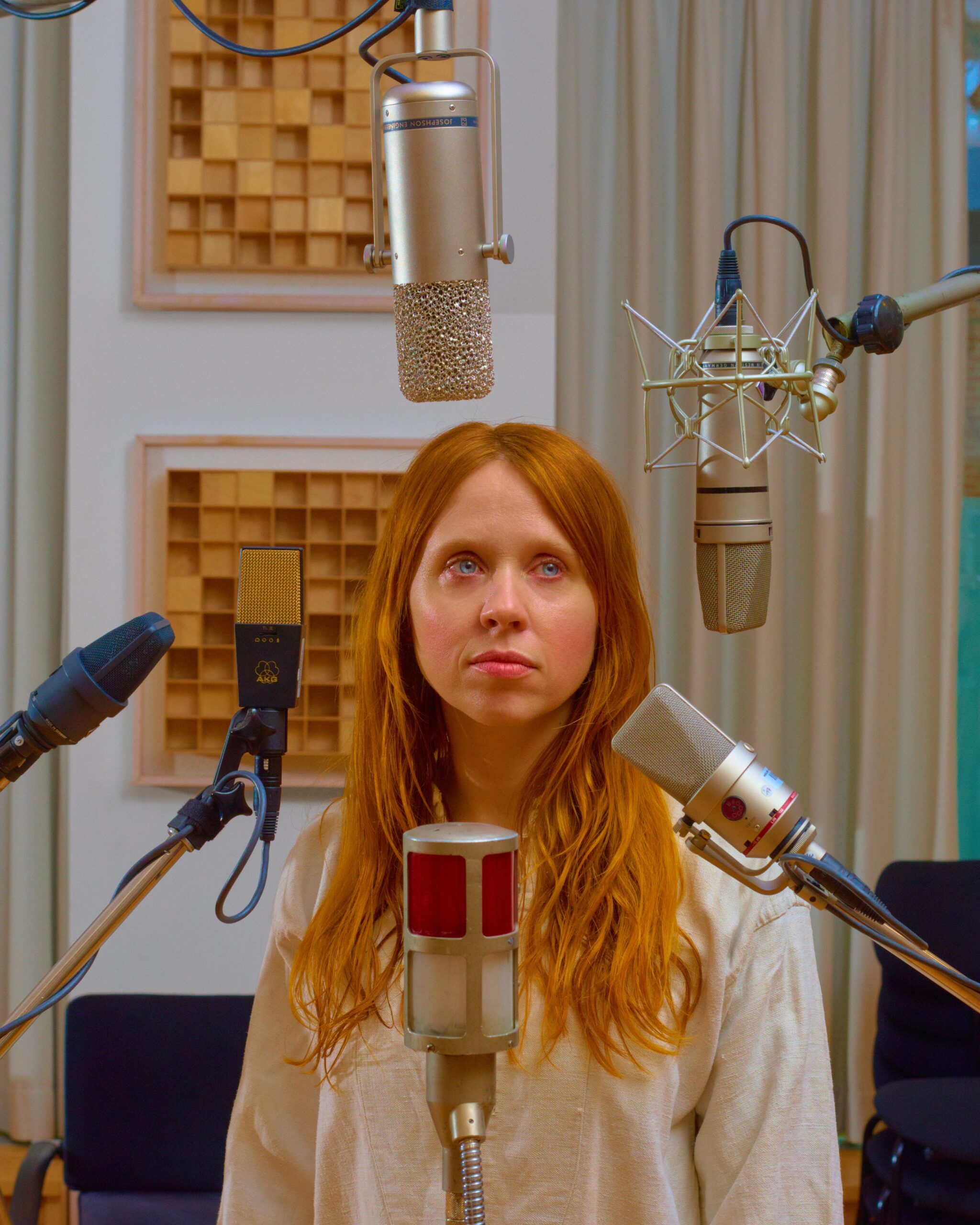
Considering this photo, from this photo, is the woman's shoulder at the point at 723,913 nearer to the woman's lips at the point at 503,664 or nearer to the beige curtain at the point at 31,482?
the woman's lips at the point at 503,664

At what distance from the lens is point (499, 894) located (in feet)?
2.14

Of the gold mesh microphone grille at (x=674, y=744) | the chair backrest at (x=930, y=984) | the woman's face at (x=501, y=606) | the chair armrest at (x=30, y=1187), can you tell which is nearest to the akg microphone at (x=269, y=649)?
the woman's face at (x=501, y=606)

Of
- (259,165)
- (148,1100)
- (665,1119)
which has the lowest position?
(148,1100)

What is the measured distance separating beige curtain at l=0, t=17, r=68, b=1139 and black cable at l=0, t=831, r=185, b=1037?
206cm

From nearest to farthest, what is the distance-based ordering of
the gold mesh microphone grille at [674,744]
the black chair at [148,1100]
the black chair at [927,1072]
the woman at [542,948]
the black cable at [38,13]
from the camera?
the gold mesh microphone grille at [674,744], the black cable at [38,13], the woman at [542,948], the black chair at [148,1100], the black chair at [927,1072]

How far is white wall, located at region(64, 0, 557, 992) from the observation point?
2.49 metres

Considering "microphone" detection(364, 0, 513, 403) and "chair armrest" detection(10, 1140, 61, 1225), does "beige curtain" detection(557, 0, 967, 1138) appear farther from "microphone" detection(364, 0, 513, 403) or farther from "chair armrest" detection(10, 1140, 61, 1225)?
"microphone" detection(364, 0, 513, 403)

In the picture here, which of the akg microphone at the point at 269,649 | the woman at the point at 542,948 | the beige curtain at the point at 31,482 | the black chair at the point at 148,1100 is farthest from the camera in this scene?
the beige curtain at the point at 31,482

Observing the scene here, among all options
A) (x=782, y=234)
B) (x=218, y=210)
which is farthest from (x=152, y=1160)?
(x=782, y=234)

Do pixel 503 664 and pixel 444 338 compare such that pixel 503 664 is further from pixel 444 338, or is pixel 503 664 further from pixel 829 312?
pixel 829 312

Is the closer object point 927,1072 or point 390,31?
point 390,31

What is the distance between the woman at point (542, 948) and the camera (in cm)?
108

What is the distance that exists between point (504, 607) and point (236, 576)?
1569mm

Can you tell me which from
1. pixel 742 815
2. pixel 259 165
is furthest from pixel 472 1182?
pixel 259 165
